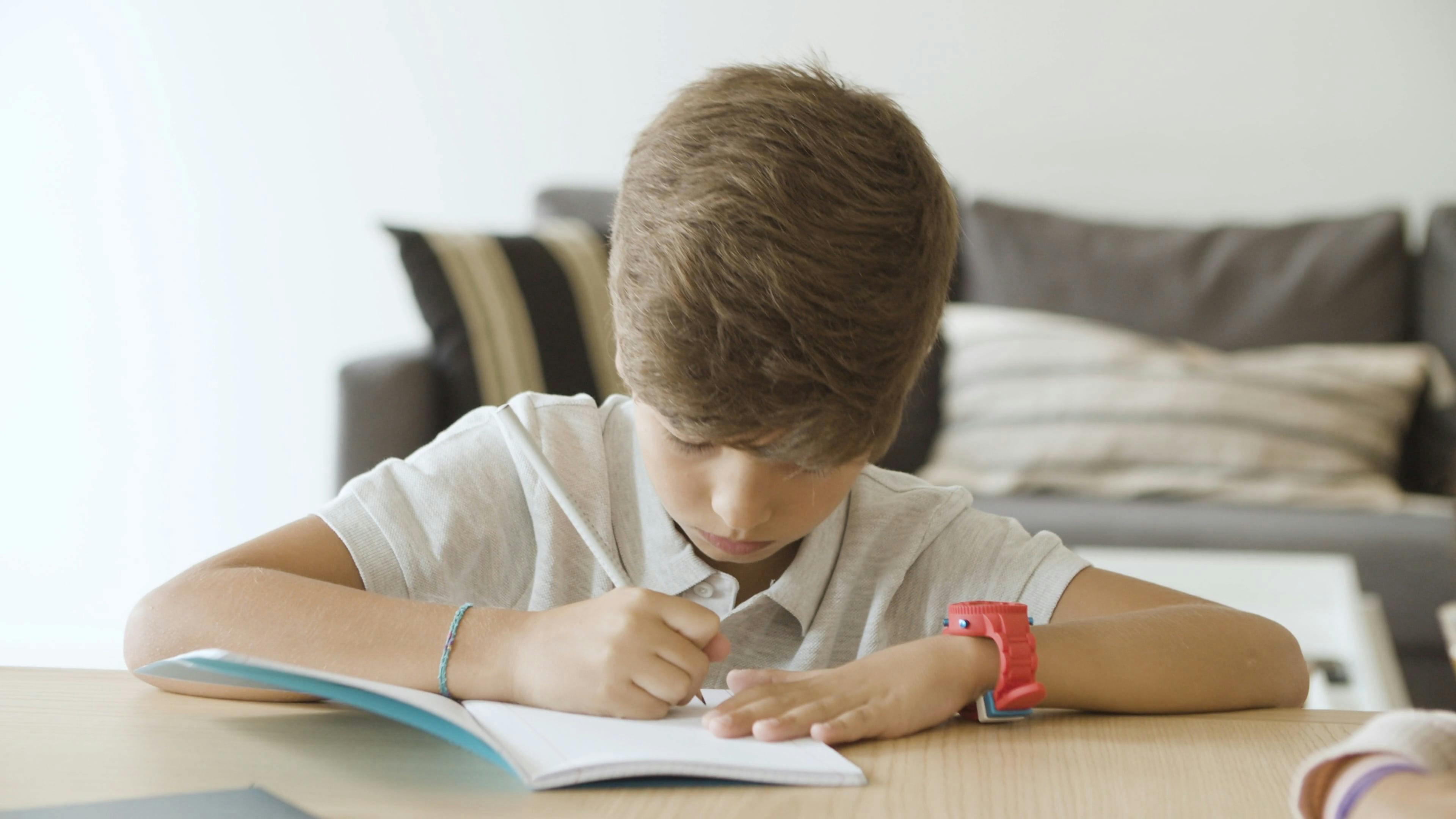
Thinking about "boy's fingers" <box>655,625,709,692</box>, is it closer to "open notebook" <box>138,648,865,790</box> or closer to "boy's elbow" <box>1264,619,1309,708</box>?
"open notebook" <box>138,648,865,790</box>

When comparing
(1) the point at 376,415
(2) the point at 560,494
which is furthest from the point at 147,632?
(1) the point at 376,415

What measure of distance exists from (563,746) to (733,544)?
258 mm

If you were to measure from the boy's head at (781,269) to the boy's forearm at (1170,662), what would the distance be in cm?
16

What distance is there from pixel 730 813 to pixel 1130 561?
1.18 m

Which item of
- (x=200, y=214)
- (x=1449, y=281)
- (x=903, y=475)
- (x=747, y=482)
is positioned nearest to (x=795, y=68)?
(x=747, y=482)

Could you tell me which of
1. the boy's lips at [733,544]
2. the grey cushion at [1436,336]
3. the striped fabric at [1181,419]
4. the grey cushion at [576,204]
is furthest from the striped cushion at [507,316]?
the grey cushion at [1436,336]

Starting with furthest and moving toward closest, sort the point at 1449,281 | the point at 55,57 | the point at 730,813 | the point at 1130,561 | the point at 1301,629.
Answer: the point at 55,57 → the point at 1449,281 → the point at 1130,561 → the point at 1301,629 → the point at 730,813

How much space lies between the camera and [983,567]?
845 mm

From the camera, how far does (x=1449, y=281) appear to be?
6.27ft

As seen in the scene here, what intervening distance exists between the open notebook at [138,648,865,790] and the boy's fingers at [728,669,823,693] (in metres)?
0.07

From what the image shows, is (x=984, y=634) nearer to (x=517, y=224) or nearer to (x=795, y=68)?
(x=795, y=68)

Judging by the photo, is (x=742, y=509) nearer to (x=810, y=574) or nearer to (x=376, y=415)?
(x=810, y=574)

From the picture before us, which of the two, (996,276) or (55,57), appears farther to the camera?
(55,57)

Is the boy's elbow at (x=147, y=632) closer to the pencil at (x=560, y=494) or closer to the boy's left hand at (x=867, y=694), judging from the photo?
the pencil at (x=560, y=494)
